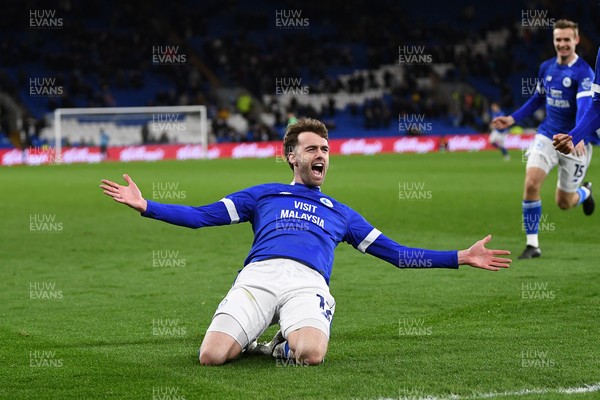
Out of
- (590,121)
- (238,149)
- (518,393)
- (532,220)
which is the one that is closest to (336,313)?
(590,121)

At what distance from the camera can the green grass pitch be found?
5578mm

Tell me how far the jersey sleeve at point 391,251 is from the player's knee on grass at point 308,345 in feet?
2.51

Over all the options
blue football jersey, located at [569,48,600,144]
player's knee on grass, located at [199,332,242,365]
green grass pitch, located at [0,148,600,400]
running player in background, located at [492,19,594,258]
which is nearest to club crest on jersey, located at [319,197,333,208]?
green grass pitch, located at [0,148,600,400]

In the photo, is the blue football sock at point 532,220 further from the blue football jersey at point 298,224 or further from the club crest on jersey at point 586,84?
the blue football jersey at point 298,224

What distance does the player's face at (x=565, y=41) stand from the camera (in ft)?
36.1

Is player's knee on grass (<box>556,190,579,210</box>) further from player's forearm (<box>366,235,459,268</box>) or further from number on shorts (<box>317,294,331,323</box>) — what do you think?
number on shorts (<box>317,294,331,323</box>)

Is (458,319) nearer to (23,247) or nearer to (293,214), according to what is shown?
(293,214)

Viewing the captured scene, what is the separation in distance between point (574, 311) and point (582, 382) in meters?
2.55

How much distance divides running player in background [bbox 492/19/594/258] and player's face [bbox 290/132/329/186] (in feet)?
17.7

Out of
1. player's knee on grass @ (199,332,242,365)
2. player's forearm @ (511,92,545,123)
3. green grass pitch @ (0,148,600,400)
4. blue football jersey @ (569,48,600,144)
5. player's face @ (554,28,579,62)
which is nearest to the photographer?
green grass pitch @ (0,148,600,400)

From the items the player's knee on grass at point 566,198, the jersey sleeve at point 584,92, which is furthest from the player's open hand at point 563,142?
the player's knee on grass at point 566,198

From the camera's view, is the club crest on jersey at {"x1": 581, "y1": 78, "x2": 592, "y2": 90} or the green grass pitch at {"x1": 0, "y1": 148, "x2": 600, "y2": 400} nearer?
the green grass pitch at {"x1": 0, "y1": 148, "x2": 600, "y2": 400}

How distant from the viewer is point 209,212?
21.3 feet

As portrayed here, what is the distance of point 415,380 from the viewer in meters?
5.54
